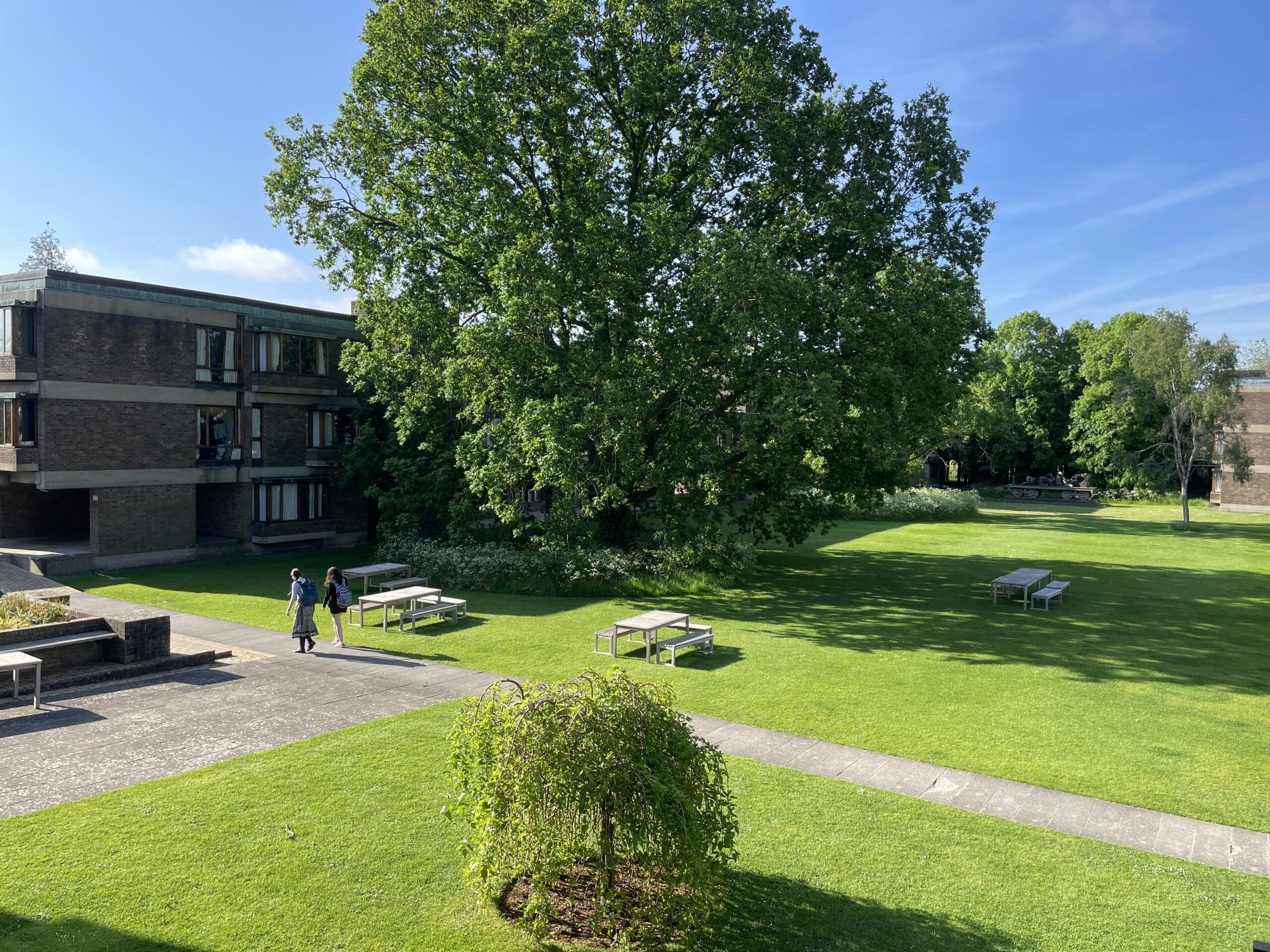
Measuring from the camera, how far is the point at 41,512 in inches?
1211

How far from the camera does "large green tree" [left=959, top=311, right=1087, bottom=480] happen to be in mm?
69625

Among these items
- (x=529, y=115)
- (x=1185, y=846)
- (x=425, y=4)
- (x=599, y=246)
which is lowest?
(x=1185, y=846)

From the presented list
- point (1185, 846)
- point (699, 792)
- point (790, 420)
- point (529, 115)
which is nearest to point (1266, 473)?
point (790, 420)

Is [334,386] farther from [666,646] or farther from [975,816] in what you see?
[975,816]

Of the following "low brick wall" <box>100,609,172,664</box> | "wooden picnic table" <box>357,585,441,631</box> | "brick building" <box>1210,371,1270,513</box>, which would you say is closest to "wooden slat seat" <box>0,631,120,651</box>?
"low brick wall" <box>100,609,172,664</box>

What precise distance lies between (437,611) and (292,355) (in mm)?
17271

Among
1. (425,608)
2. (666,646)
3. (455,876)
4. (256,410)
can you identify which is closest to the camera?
(455,876)

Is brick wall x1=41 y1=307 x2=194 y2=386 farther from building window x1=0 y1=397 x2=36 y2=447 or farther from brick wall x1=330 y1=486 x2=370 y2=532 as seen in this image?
brick wall x1=330 y1=486 x2=370 y2=532

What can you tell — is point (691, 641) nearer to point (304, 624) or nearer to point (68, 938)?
point (304, 624)

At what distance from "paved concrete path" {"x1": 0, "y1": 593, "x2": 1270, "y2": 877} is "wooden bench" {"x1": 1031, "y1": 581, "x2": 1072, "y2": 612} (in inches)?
490

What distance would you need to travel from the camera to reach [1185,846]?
872 centimetres

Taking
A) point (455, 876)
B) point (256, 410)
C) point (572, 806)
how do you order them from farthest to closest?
point (256, 410) < point (455, 876) < point (572, 806)

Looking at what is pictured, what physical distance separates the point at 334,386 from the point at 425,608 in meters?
16.8

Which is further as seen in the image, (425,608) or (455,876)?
(425,608)
